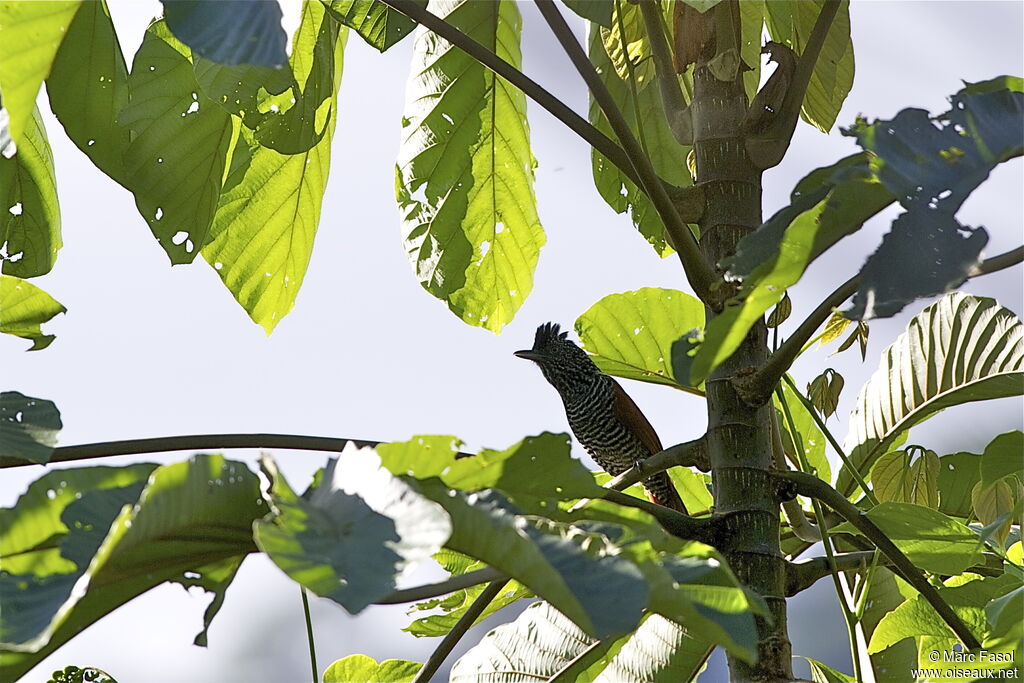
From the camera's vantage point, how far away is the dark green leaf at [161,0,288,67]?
42 cm

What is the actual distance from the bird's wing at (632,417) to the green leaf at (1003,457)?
3.61 ft

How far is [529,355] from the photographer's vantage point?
230cm

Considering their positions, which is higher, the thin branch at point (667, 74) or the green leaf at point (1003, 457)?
the thin branch at point (667, 74)

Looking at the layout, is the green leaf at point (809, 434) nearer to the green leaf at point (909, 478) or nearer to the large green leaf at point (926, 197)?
the green leaf at point (909, 478)

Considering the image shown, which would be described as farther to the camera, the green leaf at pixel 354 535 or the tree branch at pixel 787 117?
the tree branch at pixel 787 117

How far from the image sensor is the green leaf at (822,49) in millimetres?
1016

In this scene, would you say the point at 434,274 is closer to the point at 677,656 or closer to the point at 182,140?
the point at 182,140

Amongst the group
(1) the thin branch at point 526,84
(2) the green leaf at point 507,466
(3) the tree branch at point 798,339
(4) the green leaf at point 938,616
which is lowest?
(4) the green leaf at point 938,616

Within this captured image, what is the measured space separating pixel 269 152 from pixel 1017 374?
0.83 meters

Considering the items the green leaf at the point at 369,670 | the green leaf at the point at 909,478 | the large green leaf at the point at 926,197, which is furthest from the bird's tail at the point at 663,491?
the large green leaf at the point at 926,197

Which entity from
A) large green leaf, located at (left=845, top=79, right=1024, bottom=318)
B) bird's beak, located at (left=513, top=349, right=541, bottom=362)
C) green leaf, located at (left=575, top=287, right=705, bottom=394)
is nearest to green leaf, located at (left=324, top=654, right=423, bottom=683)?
green leaf, located at (left=575, top=287, right=705, bottom=394)

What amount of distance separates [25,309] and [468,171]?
55cm

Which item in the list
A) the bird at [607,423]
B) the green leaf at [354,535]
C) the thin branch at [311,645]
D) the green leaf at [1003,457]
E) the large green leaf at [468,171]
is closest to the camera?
the green leaf at [354,535]

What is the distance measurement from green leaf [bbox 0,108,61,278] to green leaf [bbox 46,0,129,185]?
71 millimetres
